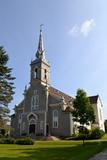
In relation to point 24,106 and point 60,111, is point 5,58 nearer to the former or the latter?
point 60,111

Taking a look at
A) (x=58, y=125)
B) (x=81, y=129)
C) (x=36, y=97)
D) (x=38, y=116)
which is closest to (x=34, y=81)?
(x=36, y=97)

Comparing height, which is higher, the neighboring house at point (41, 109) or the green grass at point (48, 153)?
the neighboring house at point (41, 109)

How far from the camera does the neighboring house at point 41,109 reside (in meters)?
52.0

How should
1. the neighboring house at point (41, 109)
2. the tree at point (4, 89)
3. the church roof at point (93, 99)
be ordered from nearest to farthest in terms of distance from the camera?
the tree at point (4, 89) → the neighboring house at point (41, 109) → the church roof at point (93, 99)

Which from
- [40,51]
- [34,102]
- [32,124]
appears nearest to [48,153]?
[32,124]

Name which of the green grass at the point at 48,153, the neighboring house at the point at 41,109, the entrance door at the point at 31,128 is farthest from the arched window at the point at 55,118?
the green grass at the point at 48,153

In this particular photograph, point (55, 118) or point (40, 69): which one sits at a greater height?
point (40, 69)

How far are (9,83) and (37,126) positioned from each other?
Answer: 76.8 feet

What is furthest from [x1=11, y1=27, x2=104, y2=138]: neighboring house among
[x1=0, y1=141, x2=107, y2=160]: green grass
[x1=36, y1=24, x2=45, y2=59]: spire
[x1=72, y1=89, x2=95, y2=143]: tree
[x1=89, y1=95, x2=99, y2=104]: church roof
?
[x1=0, y1=141, x2=107, y2=160]: green grass

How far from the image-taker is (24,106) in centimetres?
5866

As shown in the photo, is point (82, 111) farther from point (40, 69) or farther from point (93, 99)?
point (93, 99)

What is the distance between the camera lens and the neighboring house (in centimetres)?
5197

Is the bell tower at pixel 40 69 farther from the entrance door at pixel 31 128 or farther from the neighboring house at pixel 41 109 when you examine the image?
the entrance door at pixel 31 128

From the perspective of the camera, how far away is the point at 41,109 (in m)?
55.0
